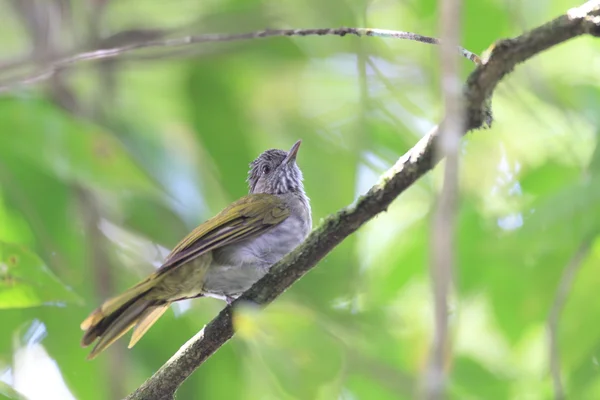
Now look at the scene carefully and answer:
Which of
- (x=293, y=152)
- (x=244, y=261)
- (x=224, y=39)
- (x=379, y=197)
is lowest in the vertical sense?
(x=379, y=197)

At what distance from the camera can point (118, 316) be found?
A: 12.0 ft

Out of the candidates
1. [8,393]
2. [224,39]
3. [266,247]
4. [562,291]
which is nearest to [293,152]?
[266,247]

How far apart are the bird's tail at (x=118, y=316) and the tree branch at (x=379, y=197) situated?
0.49 m

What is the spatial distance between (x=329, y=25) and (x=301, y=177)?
1.09 meters

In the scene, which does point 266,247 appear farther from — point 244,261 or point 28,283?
point 28,283

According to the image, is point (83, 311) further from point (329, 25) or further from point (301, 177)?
point (329, 25)

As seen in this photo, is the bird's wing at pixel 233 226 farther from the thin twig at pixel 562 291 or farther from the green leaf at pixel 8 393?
the thin twig at pixel 562 291

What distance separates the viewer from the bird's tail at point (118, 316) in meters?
3.54

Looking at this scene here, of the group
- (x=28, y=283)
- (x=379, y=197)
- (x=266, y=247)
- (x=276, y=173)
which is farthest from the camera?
(x=276, y=173)

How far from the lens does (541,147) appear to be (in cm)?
509

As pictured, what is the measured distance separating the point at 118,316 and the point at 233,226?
34.1 inches

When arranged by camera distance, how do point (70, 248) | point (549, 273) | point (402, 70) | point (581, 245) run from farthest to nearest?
point (402, 70) < point (70, 248) < point (549, 273) < point (581, 245)

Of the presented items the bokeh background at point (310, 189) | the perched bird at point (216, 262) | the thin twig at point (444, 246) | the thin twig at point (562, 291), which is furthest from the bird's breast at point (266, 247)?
the thin twig at point (444, 246)

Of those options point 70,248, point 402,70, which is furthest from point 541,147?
point 70,248
